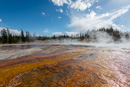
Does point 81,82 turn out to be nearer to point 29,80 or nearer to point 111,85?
point 111,85

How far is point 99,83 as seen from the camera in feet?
8.97

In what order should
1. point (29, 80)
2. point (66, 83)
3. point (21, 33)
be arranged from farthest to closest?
point (21, 33) < point (29, 80) < point (66, 83)

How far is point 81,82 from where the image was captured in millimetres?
2824

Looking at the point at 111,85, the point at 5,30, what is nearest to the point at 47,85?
the point at 111,85

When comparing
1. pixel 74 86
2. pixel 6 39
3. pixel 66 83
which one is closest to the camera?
pixel 74 86

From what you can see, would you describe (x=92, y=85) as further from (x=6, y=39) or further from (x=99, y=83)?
(x=6, y=39)

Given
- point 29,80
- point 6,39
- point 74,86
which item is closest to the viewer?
point 74,86

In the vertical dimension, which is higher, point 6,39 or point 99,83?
point 6,39

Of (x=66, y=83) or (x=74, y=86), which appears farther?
(x=66, y=83)

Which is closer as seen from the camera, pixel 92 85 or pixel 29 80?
pixel 92 85

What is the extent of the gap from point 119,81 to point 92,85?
4.48 feet

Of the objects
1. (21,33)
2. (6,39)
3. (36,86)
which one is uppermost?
(21,33)

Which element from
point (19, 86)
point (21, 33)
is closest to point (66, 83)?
point (19, 86)

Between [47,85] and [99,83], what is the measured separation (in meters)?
2.31
